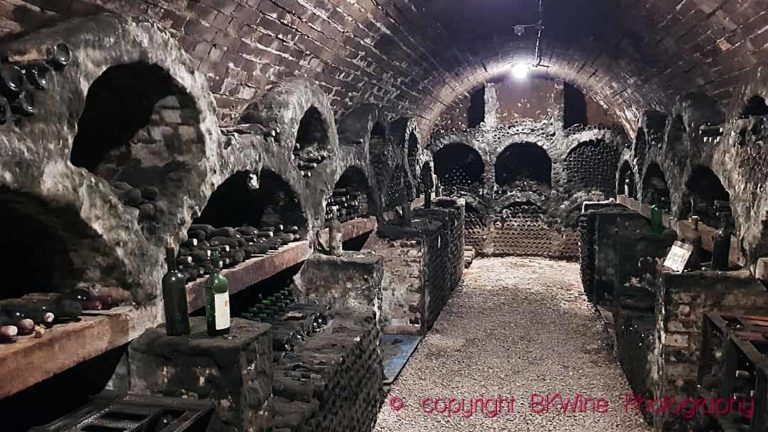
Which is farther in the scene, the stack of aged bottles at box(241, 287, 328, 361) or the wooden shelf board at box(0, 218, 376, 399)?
the stack of aged bottles at box(241, 287, 328, 361)

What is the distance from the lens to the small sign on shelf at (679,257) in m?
4.32

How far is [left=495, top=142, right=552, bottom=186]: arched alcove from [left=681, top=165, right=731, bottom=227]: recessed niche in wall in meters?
6.30

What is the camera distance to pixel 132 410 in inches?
99.1

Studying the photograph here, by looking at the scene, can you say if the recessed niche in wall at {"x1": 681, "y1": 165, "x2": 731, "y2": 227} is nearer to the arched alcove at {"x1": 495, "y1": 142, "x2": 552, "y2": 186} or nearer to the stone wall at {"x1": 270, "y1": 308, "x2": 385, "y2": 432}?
the stone wall at {"x1": 270, "y1": 308, "x2": 385, "y2": 432}

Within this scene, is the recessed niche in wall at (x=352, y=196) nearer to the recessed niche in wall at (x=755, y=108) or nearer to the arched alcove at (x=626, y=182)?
the recessed niche in wall at (x=755, y=108)

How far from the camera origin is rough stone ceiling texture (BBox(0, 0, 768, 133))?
3508 millimetres

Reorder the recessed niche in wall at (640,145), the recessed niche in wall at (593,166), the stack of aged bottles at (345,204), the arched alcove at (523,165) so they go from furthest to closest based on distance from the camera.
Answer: the arched alcove at (523,165) < the recessed niche in wall at (593,166) < the recessed niche in wall at (640,145) < the stack of aged bottles at (345,204)

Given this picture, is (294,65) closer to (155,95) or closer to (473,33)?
→ (155,95)

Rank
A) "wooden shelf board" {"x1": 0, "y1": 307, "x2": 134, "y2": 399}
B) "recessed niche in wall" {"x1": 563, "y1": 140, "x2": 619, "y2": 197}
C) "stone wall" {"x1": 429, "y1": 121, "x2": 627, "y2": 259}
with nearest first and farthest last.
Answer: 1. "wooden shelf board" {"x1": 0, "y1": 307, "x2": 134, "y2": 399}
2. "recessed niche in wall" {"x1": 563, "y1": 140, "x2": 619, "y2": 197}
3. "stone wall" {"x1": 429, "y1": 121, "x2": 627, "y2": 259}

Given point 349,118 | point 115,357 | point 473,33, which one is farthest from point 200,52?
point 473,33

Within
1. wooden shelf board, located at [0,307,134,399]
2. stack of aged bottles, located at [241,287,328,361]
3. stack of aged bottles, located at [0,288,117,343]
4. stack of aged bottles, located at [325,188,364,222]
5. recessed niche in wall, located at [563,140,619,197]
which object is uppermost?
recessed niche in wall, located at [563,140,619,197]

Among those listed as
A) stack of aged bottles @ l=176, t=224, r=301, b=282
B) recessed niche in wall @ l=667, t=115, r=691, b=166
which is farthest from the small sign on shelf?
stack of aged bottles @ l=176, t=224, r=301, b=282

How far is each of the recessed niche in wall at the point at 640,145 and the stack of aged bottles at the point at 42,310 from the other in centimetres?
752

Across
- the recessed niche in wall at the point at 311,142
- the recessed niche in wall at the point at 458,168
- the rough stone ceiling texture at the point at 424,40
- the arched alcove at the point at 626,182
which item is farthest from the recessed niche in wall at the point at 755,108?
the recessed niche in wall at the point at 458,168
